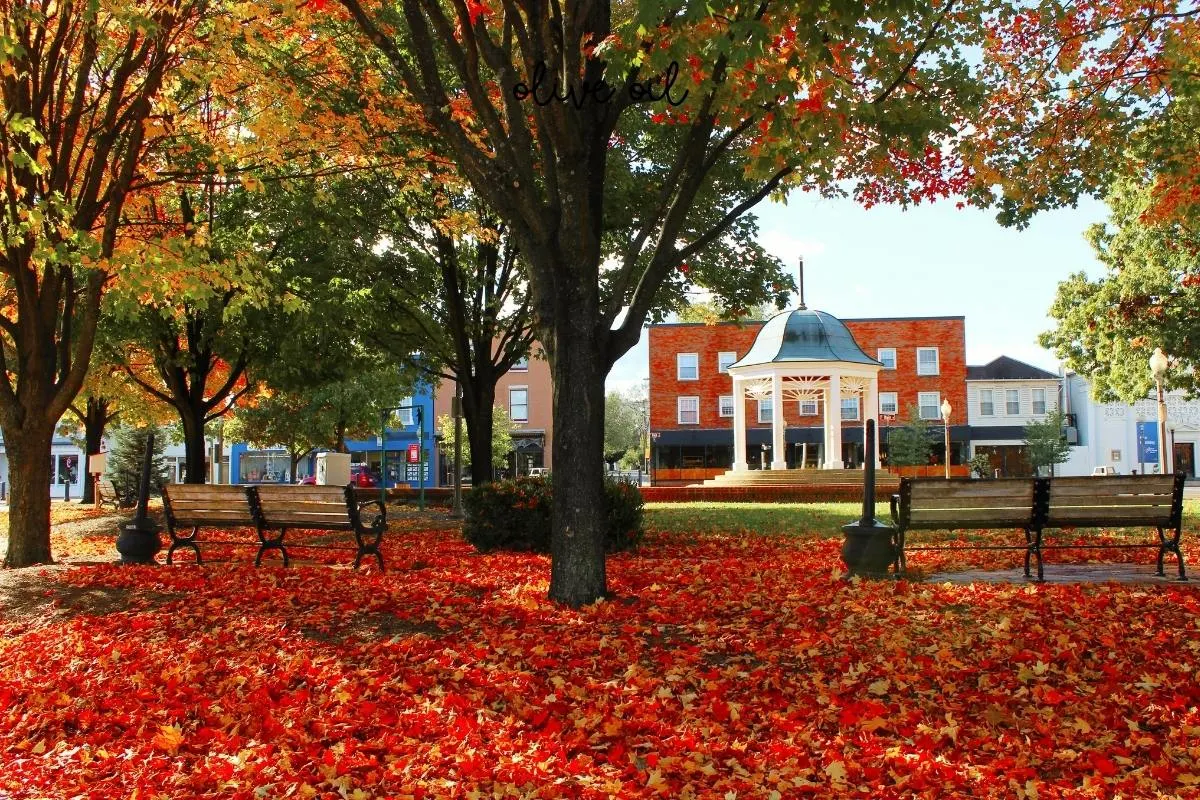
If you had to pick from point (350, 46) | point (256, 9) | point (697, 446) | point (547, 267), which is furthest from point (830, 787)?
point (697, 446)

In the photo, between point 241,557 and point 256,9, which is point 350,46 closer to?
point 256,9

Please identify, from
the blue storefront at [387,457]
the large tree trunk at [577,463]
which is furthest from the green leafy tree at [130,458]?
the large tree trunk at [577,463]

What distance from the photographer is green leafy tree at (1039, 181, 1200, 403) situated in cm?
2211

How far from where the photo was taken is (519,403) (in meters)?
58.8

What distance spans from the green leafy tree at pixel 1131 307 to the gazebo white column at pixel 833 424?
6.21m

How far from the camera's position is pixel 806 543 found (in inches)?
487

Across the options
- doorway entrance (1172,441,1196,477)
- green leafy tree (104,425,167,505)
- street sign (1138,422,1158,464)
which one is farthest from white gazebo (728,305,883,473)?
doorway entrance (1172,441,1196,477)

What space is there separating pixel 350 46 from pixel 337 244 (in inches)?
155

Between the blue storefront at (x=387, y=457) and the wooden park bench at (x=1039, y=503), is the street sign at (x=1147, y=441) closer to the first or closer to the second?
the blue storefront at (x=387, y=457)

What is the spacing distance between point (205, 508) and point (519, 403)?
49144 millimetres

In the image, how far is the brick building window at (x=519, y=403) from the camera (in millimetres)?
58688

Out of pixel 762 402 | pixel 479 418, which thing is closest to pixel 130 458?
pixel 479 418

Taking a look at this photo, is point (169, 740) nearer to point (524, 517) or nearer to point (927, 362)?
point (524, 517)

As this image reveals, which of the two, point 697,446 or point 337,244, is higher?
point 337,244
